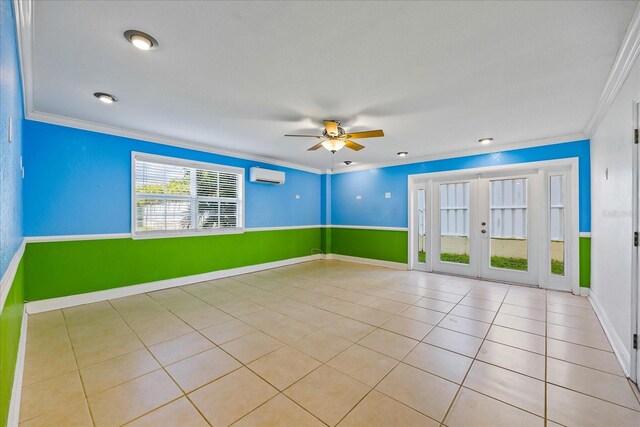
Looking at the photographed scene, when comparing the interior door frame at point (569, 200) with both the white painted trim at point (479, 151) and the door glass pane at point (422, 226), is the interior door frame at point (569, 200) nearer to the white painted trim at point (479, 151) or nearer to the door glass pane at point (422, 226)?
the white painted trim at point (479, 151)

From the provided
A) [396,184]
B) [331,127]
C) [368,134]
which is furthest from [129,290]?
[396,184]

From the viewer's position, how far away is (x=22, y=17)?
5.34ft

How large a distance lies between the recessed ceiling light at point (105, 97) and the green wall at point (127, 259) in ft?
6.42

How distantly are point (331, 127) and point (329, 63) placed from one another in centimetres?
115

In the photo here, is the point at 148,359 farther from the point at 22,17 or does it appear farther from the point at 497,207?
the point at 497,207

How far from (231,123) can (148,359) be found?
285cm

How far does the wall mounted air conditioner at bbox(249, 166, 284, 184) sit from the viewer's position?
18.0ft

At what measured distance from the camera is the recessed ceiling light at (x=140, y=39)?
6.08 ft

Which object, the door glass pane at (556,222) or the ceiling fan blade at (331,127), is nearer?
the ceiling fan blade at (331,127)

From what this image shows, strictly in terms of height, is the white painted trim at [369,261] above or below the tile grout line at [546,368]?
above

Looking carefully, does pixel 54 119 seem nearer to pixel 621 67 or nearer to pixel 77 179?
pixel 77 179

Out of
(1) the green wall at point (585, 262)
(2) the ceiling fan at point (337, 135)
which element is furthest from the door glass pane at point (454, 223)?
(2) the ceiling fan at point (337, 135)

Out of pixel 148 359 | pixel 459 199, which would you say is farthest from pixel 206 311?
pixel 459 199

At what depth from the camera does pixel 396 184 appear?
609cm
